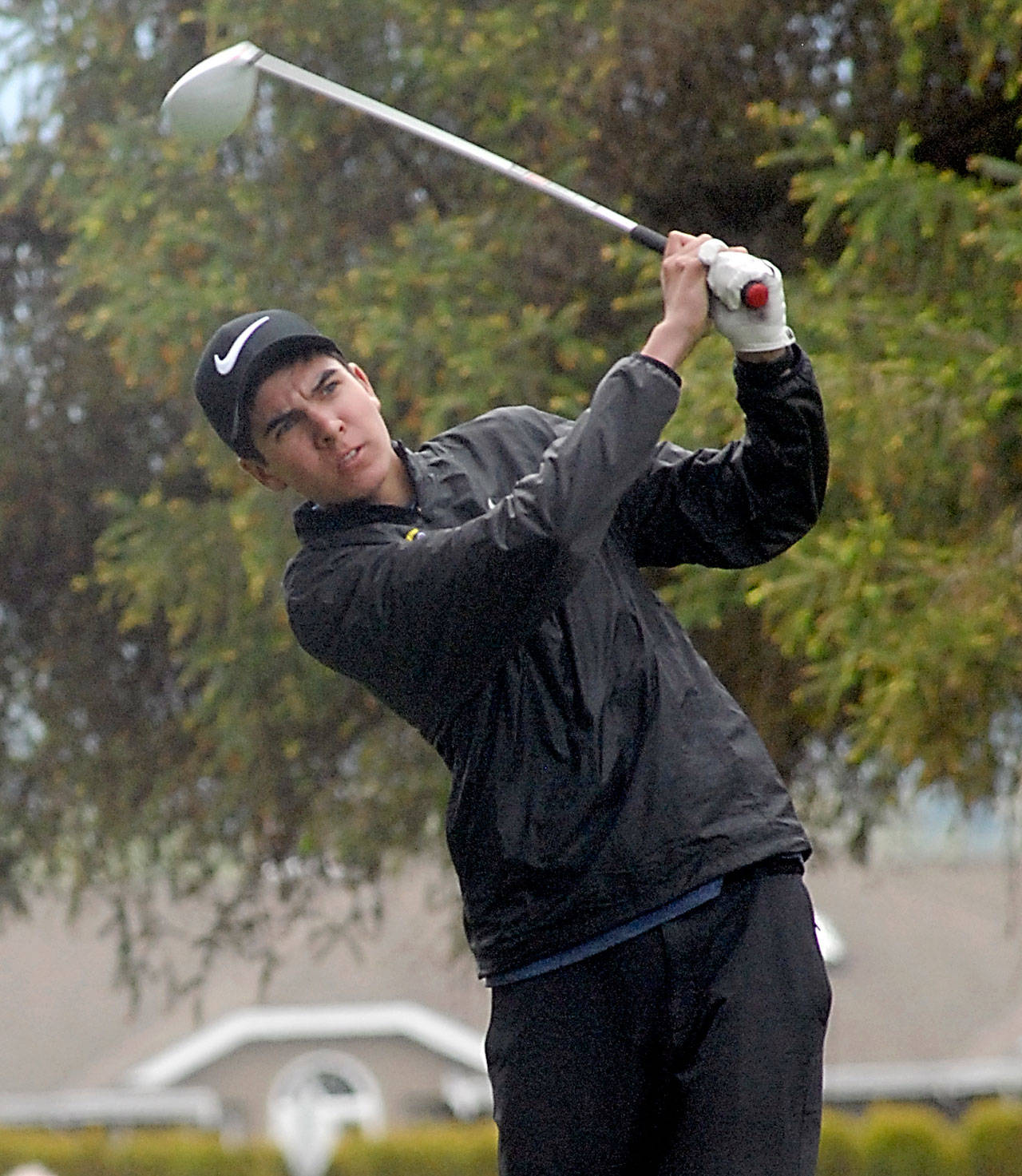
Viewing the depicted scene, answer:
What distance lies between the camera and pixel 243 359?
279 centimetres

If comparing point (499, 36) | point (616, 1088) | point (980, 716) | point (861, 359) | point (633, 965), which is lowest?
point (616, 1088)

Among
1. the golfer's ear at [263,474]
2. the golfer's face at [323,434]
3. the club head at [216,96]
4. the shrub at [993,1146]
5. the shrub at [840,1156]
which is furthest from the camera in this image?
the shrub at [993,1146]

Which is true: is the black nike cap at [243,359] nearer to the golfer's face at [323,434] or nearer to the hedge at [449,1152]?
the golfer's face at [323,434]

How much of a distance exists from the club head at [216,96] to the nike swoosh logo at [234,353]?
59cm

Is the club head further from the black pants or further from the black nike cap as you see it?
the black pants

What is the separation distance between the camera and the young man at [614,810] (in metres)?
2.53

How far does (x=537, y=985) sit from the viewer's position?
2.61 meters

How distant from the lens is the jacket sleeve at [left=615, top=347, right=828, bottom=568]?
2734 millimetres

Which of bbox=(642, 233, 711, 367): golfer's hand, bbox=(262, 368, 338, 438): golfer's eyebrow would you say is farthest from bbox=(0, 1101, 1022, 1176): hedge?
bbox=(642, 233, 711, 367): golfer's hand

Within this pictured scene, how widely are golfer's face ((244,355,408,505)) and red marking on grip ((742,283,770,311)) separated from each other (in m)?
0.56

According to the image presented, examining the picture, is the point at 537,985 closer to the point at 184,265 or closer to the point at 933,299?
the point at 933,299

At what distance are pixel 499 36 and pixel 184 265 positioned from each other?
1845 mm

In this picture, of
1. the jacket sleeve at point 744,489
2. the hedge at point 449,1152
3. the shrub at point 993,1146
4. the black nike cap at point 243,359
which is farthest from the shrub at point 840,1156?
the black nike cap at point 243,359

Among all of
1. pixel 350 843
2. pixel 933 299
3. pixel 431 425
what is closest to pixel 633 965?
pixel 933 299
